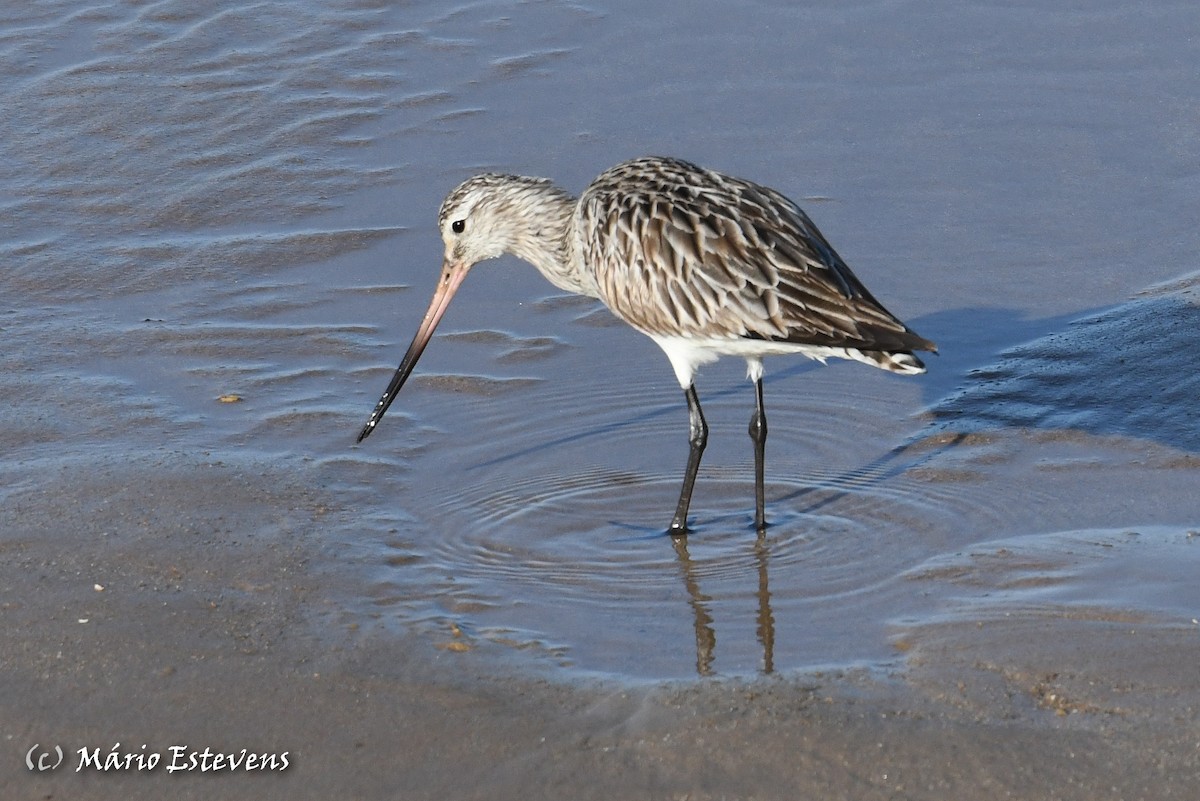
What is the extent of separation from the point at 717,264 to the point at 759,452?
2.40 feet

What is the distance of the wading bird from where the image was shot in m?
6.01

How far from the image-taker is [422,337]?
716cm

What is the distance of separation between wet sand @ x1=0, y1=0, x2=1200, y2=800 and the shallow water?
0.09 feet

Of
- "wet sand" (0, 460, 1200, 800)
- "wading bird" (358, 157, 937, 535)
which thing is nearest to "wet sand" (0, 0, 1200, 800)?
"wet sand" (0, 460, 1200, 800)

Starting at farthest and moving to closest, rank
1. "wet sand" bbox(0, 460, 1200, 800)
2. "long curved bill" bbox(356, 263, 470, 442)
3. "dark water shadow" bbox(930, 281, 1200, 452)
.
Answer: "long curved bill" bbox(356, 263, 470, 442) < "dark water shadow" bbox(930, 281, 1200, 452) < "wet sand" bbox(0, 460, 1200, 800)

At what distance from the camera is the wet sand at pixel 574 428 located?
187 inches

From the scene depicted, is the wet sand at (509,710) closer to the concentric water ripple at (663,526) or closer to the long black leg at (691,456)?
the concentric water ripple at (663,526)

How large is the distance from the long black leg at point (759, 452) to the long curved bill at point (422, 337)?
1.46 meters

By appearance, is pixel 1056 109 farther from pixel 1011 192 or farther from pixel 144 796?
pixel 144 796

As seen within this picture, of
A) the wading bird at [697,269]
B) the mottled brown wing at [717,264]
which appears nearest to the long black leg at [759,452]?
the wading bird at [697,269]

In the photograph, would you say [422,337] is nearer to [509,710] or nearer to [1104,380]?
[509,710]

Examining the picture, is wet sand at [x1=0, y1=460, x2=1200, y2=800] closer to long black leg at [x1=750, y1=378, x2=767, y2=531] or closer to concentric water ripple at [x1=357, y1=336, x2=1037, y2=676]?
concentric water ripple at [x1=357, y1=336, x2=1037, y2=676]

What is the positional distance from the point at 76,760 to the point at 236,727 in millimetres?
429

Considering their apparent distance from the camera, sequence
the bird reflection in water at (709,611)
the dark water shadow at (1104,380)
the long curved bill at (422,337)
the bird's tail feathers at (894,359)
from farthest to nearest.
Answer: the long curved bill at (422,337) < the dark water shadow at (1104,380) < the bird's tail feathers at (894,359) < the bird reflection in water at (709,611)
